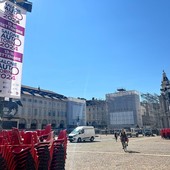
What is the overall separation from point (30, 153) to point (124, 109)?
300 ft

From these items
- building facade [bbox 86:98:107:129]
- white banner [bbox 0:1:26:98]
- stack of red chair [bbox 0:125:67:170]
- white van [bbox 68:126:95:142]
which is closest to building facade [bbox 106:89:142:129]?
building facade [bbox 86:98:107:129]

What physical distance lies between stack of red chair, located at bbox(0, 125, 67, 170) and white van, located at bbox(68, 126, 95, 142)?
26.3m

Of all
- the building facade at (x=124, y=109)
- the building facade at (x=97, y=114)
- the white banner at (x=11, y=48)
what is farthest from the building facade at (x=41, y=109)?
the white banner at (x=11, y=48)

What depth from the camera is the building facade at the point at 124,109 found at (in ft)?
304

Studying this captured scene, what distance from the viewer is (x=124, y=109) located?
94.3 metres

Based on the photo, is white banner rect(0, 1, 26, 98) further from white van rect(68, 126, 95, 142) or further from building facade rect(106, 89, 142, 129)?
building facade rect(106, 89, 142, 129)

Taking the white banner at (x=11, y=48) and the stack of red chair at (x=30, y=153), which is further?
the white banner at (x=11, y=48)

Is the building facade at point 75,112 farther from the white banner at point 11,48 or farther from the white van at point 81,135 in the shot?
the white banner at point 11,48

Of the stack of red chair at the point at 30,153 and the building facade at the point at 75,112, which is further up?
the building facade at the point at 75,112

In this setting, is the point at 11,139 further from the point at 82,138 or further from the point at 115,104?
the point at 115,104

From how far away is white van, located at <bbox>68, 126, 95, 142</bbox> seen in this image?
32344 millimetres

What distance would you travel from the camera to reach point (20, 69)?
6793 millimetres

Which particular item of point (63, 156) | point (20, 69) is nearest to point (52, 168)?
point (63, 156)

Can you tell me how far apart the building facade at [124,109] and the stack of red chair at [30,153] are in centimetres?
8868
